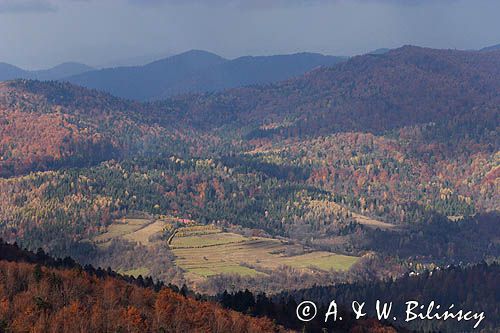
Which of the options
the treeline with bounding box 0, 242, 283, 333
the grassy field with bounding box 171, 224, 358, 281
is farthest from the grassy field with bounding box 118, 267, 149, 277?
the treeline with bounding box 0, 242, 283, 333

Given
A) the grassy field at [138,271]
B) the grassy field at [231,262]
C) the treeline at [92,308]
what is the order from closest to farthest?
the treeline at [92,308] < the grassy field at [231,262] < the grassy field at [138,271]

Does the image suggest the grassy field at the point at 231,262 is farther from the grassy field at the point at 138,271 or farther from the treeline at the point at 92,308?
the treeline at the point at 92,308

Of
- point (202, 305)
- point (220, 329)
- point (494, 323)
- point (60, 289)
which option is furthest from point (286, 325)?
point (494, 323)

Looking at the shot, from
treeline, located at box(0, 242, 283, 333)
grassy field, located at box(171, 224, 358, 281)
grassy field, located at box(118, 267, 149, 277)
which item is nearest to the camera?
treeline, located at box(0, 242, 283, 333)

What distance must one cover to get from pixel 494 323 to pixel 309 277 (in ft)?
151

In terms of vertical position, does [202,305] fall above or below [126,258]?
above

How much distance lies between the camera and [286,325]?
107 meters

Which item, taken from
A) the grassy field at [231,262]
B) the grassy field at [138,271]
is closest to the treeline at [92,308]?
the grassy field at [231,262]

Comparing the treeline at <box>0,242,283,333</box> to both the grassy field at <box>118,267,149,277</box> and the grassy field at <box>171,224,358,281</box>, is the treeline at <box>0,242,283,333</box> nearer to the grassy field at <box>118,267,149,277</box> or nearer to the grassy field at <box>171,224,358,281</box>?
the grassy field at <box>171,224,358,281</box>

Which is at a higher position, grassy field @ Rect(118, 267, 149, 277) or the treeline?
the treeline

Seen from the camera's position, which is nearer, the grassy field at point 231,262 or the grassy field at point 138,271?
the grassy field at point 231,262

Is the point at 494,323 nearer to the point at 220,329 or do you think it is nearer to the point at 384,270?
the point at 384,270

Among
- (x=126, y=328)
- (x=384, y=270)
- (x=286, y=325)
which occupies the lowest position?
(x=384, y=270)

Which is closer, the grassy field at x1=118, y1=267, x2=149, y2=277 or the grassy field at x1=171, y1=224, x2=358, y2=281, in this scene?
the grassy field at x1=171, y1=224, x2=358, y2=281
